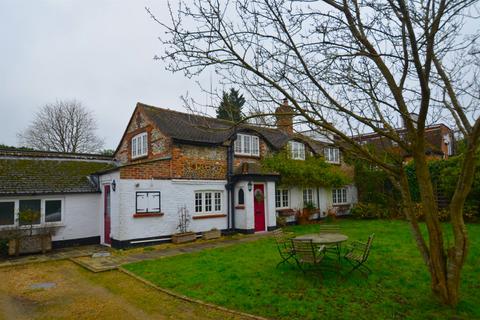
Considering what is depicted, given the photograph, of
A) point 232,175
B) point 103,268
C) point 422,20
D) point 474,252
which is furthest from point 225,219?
point 422,20

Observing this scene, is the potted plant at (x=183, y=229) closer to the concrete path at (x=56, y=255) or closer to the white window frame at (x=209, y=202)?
the white window frame at (x=209, y=202)

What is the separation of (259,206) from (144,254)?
6.76 meters

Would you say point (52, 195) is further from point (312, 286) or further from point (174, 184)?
point (312, 286)

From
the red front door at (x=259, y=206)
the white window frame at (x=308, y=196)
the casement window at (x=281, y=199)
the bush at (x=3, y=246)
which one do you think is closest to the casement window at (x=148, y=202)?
the bush at (x=3, y=246)

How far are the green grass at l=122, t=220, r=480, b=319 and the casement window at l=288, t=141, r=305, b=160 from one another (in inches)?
394

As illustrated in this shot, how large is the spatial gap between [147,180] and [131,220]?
68.9 inches

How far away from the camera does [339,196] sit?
23109 millimetres

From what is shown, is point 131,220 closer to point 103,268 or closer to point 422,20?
point 103,268

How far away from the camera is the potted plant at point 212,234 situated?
1423 cm

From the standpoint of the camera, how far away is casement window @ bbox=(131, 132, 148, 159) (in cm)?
1633

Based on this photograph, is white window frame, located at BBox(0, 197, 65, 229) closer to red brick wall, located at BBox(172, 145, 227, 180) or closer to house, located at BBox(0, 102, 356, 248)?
house, located at BBox(0, 102, 356, 248)

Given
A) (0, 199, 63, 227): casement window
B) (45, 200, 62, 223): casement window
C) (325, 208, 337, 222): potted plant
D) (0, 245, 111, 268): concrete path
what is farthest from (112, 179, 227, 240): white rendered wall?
(325, 208, 337, 222): potted plant

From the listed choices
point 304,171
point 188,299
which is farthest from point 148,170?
point 304,171

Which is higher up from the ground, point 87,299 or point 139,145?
point 139,145
